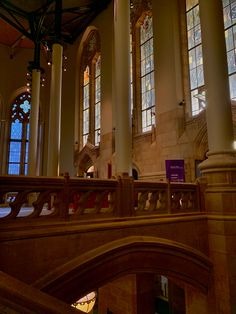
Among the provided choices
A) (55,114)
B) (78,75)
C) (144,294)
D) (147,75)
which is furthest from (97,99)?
(144,294)

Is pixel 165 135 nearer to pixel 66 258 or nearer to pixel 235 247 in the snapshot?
pixel 235 247

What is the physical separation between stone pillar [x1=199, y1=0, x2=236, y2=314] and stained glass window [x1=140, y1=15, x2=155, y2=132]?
4.70m

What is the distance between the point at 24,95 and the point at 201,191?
40.3ft

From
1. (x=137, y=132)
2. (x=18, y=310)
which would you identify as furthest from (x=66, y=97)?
(x=18, y=310)

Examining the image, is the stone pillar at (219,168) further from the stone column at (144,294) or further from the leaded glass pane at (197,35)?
the leaded glass pane at (197,35)

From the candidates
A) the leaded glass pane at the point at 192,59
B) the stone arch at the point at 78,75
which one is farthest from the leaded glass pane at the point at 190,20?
the stone arch at the point at 78,75

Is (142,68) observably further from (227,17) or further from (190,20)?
(227,17)

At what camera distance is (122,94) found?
4.61 meters

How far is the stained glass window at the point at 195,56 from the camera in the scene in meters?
7.72

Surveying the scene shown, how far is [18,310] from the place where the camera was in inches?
33.4

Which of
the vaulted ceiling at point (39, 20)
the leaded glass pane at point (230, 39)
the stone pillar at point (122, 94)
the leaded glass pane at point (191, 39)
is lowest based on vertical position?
the stone pillar at point (122, 94)

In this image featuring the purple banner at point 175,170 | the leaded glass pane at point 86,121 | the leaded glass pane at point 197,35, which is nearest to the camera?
the purple banner at point 175,170

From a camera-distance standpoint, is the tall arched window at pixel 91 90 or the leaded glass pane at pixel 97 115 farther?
the tall arched window at pixel 91 90

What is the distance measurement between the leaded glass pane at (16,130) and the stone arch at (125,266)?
39.5 ft
